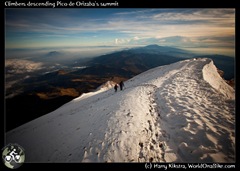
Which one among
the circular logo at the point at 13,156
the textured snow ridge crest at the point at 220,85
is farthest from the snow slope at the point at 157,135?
the textured snow ridge crest at the point at 220,85

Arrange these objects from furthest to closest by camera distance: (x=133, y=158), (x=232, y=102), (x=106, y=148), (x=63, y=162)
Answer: (x=232, y=102)
(x=63, y=162)
(x=106, y=148)
(x=133, y=158)

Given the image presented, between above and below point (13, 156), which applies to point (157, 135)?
above

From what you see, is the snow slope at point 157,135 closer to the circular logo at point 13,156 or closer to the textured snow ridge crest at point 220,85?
the circular logo at point 13,156

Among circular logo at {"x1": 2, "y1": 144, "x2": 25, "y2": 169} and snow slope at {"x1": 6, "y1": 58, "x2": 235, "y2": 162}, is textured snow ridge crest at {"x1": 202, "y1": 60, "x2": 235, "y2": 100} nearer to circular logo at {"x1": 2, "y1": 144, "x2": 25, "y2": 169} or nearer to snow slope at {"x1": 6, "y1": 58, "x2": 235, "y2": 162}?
snow slope at {"x1": 6, "y1": 58, "x2": 235, "y2": 162}

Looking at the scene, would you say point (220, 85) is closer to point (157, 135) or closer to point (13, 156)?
point (157, 135)

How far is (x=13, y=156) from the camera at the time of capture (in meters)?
7.54

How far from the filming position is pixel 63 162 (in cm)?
780

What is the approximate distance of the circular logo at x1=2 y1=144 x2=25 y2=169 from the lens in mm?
7209

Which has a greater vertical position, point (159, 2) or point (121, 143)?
point (159, 2)

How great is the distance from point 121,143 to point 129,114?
2.82 metres

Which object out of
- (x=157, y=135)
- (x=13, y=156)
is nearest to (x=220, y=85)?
(x=157, y=135)

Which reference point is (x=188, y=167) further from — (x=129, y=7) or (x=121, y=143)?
(x=129, y=7)

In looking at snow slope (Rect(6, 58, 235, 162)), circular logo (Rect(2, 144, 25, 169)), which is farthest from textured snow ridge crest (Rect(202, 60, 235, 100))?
circular logo (Rect(2, 144, 25, 169))
